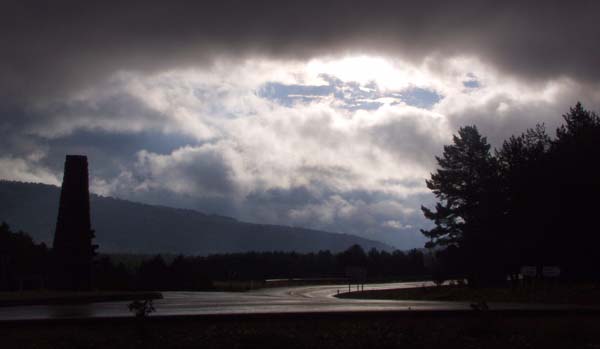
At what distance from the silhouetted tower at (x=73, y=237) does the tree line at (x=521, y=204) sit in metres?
24.8

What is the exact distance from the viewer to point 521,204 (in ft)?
147

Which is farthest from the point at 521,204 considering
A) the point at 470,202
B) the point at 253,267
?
the point at 253,267

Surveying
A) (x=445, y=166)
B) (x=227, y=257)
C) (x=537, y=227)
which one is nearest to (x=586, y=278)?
(x=537, y=227)

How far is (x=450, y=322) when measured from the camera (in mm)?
16047

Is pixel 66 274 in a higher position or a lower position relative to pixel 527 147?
lower

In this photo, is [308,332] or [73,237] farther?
[73,237]

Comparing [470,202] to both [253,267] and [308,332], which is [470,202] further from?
[253,267]

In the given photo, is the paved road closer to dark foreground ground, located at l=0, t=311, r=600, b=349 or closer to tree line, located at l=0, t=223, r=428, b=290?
dark foreground ground, located at l=0, t=311, r=600, b=349

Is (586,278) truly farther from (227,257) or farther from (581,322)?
(227,257)

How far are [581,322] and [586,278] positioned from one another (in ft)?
95.8

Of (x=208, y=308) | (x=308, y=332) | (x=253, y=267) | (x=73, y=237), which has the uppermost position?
(x=73, y=237)

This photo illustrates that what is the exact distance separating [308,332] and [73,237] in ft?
86.2

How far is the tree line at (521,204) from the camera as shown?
41219 mm

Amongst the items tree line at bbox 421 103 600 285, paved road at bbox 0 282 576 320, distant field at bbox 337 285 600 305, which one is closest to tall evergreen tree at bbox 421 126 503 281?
tree line at bbox 421 103 600 285
